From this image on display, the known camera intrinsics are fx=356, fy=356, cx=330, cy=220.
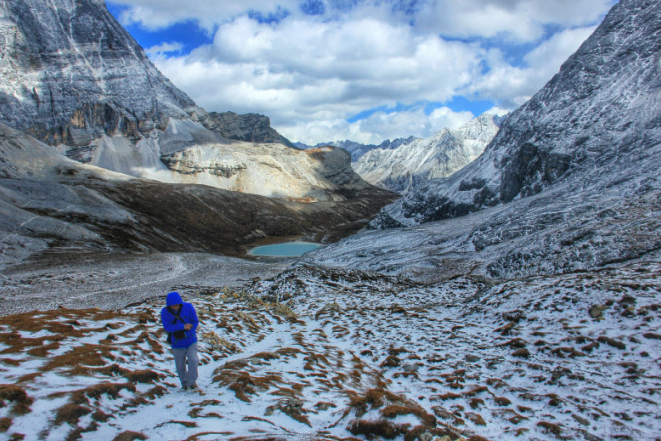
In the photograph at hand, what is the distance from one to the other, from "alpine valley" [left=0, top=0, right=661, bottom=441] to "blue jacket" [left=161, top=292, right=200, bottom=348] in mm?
1211

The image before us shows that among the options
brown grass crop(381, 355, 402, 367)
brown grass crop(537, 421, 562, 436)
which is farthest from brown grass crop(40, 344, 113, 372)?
brown grass crop(537, 421, 562, 436)

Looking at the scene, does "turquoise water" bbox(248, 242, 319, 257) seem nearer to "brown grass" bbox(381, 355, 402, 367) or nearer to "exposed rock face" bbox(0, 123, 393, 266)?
"exposed rock face" bbox(0, 123, 393, 266)

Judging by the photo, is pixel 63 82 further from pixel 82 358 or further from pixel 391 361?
pixel 391 361

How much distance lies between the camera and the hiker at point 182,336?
942 cm

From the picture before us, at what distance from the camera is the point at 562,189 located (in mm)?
56219

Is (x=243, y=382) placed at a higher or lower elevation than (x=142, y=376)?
lower

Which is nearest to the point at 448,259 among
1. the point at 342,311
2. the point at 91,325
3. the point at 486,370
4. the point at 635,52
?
the point at 342,311

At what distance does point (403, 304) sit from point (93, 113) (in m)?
206

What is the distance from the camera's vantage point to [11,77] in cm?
16775

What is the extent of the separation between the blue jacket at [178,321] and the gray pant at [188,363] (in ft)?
0.49

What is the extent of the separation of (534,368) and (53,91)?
227m

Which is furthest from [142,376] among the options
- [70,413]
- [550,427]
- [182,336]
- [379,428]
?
[550,427]

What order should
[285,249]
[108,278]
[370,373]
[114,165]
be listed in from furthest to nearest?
[114,165], [285,249], [108,278], [370,373]

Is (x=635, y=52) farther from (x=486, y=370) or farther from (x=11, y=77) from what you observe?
(x=11, y=77)
